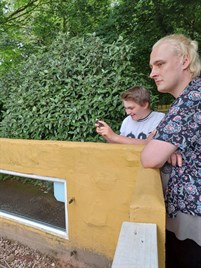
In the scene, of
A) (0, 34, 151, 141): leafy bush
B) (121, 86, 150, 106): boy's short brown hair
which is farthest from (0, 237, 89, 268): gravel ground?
(121, 86, 150, 106): boy's short brown hair

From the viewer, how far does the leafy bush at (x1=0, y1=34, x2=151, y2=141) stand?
3.11m

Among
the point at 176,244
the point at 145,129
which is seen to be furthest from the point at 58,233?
the point at 176,244

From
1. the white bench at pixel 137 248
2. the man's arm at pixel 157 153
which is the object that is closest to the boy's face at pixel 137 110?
the man's arm at pixel 157 153

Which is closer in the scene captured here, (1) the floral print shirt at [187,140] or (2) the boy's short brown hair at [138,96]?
(1) the floral print shirt at [187,140]

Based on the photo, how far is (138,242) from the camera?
97cm

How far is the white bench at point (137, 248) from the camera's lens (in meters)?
0.87

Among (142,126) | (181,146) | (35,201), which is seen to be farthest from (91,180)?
(181,146)

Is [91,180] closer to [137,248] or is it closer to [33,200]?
[33,200]

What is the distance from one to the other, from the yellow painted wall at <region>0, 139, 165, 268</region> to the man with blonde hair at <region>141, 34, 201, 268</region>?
0.69m

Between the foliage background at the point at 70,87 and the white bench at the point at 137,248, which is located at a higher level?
the foliage background at the point at 70,87

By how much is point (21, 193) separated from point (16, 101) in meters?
1.34

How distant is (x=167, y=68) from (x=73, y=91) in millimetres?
2036

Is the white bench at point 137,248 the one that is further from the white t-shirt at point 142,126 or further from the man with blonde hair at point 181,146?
the white t-shirt at point 142,126

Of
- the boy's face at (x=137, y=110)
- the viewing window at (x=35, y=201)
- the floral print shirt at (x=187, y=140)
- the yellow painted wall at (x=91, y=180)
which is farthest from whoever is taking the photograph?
the viewing window at (x=35, y=201)
